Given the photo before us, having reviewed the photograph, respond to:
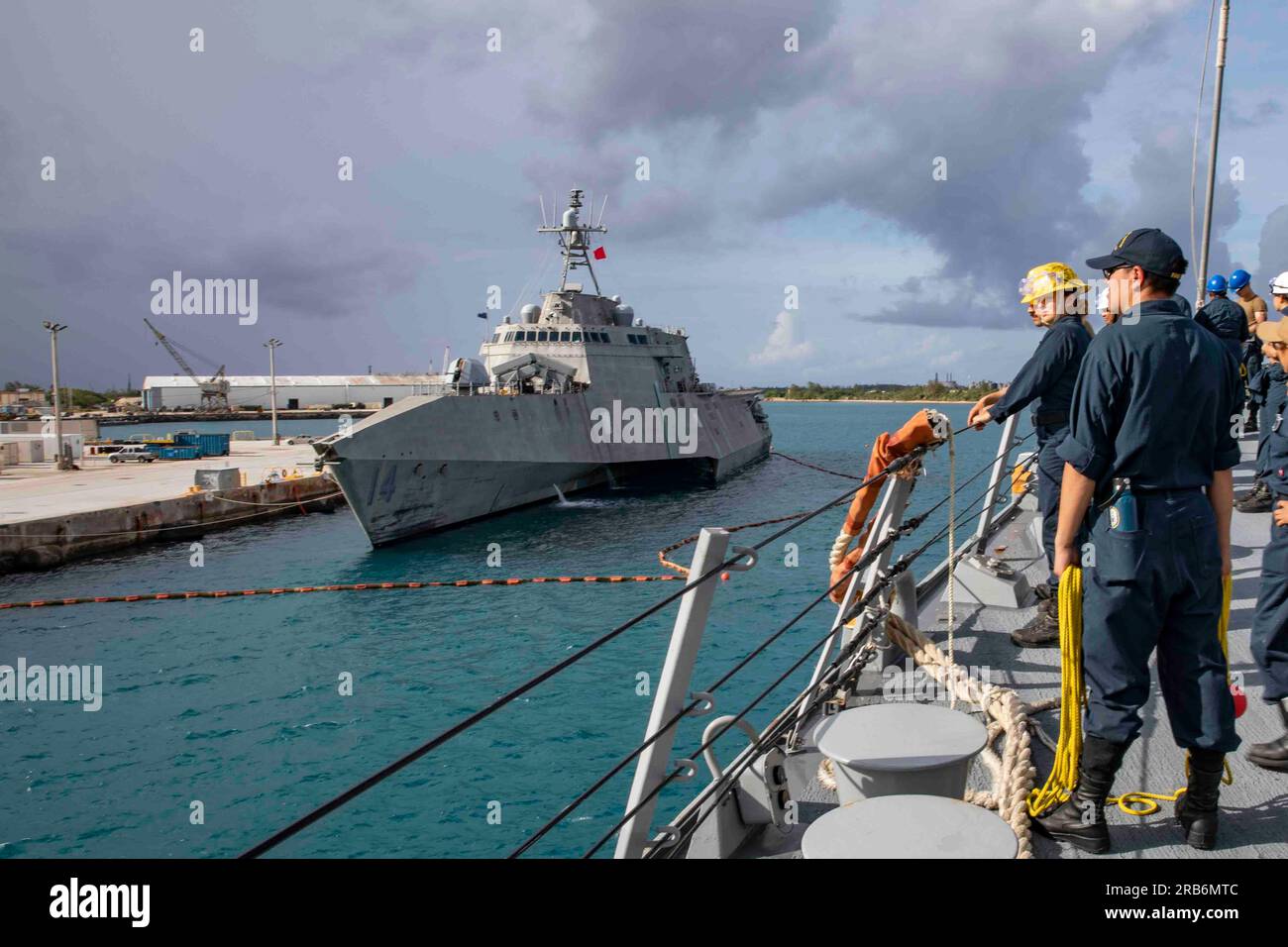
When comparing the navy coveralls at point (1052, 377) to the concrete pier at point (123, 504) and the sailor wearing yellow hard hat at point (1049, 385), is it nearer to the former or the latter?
the sailor wearing yellow hard hat at point (1049, 385)

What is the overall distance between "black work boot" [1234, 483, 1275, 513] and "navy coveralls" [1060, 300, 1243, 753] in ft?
23.7

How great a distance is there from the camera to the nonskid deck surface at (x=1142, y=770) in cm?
276

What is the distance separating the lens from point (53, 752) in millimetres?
9328

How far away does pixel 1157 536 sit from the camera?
262 centimetres

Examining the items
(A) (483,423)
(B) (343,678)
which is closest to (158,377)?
(A) (483,423)

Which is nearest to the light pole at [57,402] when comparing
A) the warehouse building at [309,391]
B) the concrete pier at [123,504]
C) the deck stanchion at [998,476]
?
the concrete pier at [123,504]

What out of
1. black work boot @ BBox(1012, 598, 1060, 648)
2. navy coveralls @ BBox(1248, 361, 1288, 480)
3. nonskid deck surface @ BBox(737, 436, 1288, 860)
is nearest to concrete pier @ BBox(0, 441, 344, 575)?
nonskid deck surface @ BBox(737, 436, 1288, 860)

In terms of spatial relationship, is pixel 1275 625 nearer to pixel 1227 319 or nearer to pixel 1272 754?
pixel 1272 754

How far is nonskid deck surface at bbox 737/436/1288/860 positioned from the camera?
2.76 metres

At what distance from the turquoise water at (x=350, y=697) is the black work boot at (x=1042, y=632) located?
384 centimetres

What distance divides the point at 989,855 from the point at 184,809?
8235mm
